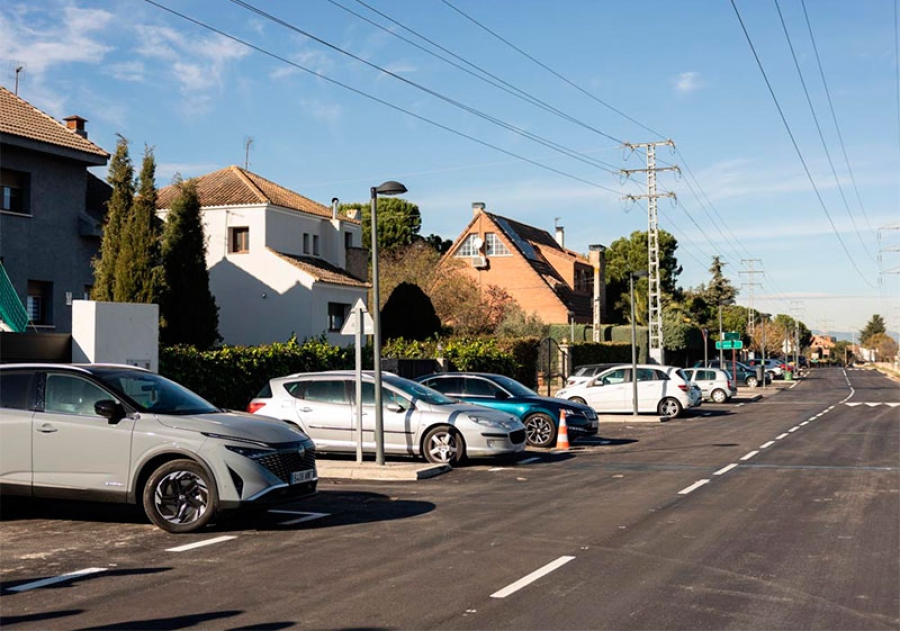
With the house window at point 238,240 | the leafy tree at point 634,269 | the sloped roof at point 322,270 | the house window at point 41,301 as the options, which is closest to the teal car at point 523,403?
the house window at point 41,301

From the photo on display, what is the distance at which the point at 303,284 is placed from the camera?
41469mm

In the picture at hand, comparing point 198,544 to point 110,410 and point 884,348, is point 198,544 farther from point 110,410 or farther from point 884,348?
point 884,348

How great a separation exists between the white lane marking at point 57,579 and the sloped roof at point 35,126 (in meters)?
19.4

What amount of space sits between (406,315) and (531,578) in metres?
31.5

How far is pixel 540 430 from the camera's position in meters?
20.9

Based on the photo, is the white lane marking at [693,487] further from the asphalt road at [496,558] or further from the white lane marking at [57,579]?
the white lane marking at [57,579]

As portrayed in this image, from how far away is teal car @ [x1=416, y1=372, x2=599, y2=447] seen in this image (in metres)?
21.0

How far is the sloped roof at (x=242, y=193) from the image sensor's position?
1672 inches

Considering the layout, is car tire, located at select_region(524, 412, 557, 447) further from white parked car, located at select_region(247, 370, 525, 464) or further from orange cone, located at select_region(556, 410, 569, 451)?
white parked car, located at select_region(247, 370, 525, 464)

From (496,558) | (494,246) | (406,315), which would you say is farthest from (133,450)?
(494,246)

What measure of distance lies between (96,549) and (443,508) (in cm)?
428

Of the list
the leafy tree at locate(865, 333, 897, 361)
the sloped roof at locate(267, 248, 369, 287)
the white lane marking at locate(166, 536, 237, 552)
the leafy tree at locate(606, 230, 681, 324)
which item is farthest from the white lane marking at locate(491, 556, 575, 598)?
the leafy tree at locate(865, 333, 897, 361)

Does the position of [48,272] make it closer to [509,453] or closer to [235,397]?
[235,397]

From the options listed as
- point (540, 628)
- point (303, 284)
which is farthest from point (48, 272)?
point (540, 628)
